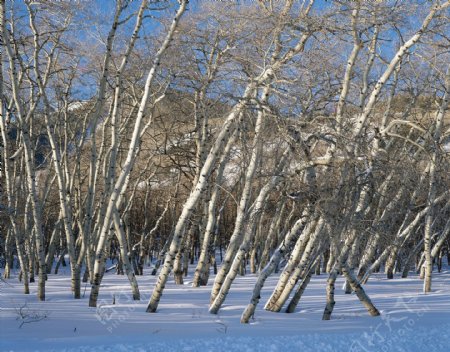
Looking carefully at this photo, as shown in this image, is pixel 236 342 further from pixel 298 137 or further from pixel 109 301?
pixel 109 301

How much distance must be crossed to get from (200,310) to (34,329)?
139 inches

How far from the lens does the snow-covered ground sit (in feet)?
25.8

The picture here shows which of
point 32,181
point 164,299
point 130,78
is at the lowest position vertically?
point 164,299

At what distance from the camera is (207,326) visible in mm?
9312

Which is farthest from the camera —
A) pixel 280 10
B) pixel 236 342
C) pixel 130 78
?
pixel 130 78

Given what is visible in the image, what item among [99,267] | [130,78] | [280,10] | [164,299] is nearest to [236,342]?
[99,267]

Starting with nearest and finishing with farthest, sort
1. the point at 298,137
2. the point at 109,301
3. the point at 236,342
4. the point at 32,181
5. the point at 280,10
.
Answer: the point at 236,342 < the point at 298,137 < the point at 280,10 < the point at 32,181 < the point at 109,301

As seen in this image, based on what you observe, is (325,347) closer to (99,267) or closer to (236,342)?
(236,342)

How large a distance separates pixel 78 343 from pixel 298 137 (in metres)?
4.32

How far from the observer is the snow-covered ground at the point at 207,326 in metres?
7.87

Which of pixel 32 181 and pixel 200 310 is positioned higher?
pixel 32 181

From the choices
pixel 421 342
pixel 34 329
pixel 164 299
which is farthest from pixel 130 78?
pixel 421 342

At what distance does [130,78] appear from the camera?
50.6 ft

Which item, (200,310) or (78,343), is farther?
(200,310)
